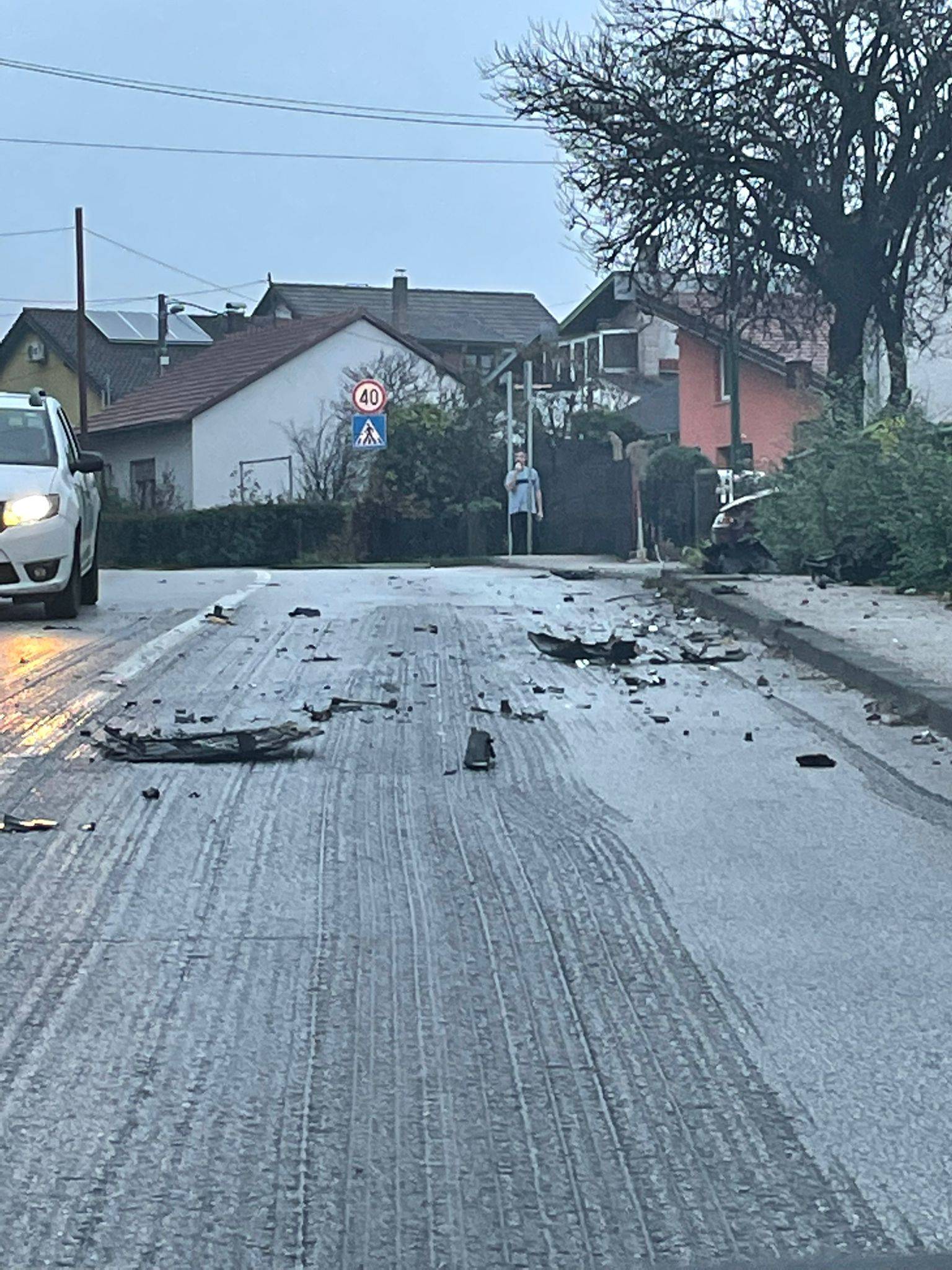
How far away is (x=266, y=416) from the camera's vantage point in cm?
5156

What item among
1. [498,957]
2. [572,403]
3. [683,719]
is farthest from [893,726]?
[572,403]

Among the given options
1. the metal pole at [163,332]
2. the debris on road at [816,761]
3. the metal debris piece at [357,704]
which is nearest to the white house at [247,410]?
the metal pole at [163,332]

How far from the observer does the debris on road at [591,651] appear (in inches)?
438

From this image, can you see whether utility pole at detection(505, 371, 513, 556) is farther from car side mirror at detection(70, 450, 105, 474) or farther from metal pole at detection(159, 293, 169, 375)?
metal pole at detection(159, 293, 169, 375)

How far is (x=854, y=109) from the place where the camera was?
24047mm

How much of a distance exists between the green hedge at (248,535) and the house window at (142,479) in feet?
48.9

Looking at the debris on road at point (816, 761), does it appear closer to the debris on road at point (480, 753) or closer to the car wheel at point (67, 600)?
the debris on road at point (480, 753)

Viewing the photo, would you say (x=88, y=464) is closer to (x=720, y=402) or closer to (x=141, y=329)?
(x=720, y=402)

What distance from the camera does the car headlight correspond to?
13664mm

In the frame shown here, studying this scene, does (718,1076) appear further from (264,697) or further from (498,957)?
(264,697)

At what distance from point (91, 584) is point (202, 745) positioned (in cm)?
789

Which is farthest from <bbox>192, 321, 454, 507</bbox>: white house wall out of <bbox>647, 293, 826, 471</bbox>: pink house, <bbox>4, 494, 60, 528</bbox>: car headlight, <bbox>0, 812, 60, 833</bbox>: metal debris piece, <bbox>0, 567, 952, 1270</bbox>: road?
<bbox>0, 812, 60, 833</bbox>: metal debris piece

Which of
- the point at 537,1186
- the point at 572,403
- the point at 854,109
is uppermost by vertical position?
the point at 854,109

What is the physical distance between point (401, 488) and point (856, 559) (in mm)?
20468
